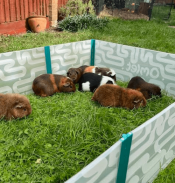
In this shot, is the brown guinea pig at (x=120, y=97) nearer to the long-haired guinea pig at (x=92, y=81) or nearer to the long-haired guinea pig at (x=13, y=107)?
the long-haired guinea pig at (x=92, y=81)

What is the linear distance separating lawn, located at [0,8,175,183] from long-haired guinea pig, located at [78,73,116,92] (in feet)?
0.48

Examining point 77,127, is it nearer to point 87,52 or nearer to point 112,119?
point 112,119

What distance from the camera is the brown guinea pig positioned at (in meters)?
3.56

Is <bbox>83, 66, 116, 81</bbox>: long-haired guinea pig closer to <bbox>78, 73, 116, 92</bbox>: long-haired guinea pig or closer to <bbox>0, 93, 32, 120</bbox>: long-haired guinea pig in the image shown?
<bbox>78, 73, 116, 92</bbox>: long-haired guinea pig

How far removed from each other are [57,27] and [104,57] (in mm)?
5173

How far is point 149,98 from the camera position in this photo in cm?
405

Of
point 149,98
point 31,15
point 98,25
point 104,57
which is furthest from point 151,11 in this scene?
point 149,98

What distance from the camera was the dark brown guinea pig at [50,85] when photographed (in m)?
4.08

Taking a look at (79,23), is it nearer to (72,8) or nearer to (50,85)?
(72,8)

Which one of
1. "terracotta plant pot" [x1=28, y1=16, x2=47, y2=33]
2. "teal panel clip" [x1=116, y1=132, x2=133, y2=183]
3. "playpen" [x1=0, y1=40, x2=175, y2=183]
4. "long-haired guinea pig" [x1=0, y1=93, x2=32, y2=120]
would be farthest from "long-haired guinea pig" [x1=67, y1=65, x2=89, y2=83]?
"terracotta plant pot" [x1=28, y1=16, x2=47, y2=33]

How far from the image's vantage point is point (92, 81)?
4367 mm

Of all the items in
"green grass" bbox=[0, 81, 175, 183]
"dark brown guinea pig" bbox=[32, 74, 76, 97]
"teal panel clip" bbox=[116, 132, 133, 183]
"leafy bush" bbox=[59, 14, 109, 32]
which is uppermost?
"leafy bush" bbox=[59, 14, 109, 32]

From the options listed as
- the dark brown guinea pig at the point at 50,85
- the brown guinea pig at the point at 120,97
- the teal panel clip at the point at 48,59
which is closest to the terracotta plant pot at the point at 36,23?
the teal panel clip at the point at 48,59

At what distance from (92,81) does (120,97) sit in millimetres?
950
